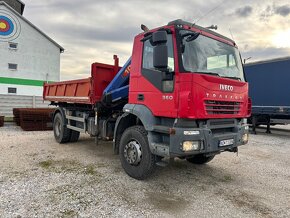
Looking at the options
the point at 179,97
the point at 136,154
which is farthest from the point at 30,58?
the point at 179,97

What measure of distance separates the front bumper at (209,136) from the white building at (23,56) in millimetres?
21216

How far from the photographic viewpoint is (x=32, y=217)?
3406 millimetres

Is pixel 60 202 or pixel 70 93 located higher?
pixel 70 93

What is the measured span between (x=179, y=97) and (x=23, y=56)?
2259cm

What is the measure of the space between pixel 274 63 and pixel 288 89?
1.43 metres

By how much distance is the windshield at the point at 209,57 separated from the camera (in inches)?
169

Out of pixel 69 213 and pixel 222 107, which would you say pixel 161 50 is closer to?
pixel 222 107

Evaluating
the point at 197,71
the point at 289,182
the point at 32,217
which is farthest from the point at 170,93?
the point at 289,182

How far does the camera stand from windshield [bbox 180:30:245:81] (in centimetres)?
428

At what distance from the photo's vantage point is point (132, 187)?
4617 millimetres

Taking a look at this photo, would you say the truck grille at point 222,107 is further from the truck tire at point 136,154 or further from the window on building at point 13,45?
the window on building at point 13,45

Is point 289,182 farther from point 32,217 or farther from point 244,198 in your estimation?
point 32,217

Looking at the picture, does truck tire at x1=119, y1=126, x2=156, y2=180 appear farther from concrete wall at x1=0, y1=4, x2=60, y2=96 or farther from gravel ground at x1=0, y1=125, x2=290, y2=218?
concrete wall at x1=0, y1=4, x2=60, y2=96

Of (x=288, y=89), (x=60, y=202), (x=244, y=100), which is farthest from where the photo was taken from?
(x=288, y=89)
